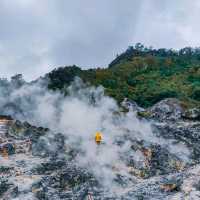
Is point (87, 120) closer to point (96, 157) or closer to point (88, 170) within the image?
point (96, 157)

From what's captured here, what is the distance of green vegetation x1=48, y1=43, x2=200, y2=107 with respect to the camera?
48.8 m

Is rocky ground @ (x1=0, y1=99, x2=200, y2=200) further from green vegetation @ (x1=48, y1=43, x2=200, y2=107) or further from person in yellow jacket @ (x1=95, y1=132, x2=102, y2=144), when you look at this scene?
green vegetation @ (x1=48, y1=43, x2=200, y2=107)

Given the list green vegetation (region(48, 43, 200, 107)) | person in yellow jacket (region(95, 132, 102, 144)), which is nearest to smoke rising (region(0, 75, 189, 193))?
person in yellow jacket (region(95, 132, 102, 144))

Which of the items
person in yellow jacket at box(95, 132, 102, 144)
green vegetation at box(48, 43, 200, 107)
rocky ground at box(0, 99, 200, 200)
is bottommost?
rocky ground at box(0, 99, 200, 200)

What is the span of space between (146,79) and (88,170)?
120ft

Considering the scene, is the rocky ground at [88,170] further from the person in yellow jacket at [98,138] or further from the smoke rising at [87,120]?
the person in yellow jacket at [98,138]

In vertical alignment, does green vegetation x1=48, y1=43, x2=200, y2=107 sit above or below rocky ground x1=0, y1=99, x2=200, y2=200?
above

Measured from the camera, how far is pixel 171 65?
6562 cm

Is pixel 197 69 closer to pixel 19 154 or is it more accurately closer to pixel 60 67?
pixel 60 67

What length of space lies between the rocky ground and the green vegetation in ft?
53.1

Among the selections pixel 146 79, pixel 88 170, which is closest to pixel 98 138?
pixel 88 170

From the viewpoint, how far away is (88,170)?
75.7 feet

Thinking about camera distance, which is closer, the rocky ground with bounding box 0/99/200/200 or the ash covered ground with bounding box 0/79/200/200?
the rocky ground with bounding box 0/99/200/200

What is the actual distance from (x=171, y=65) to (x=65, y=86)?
22.5 metres
